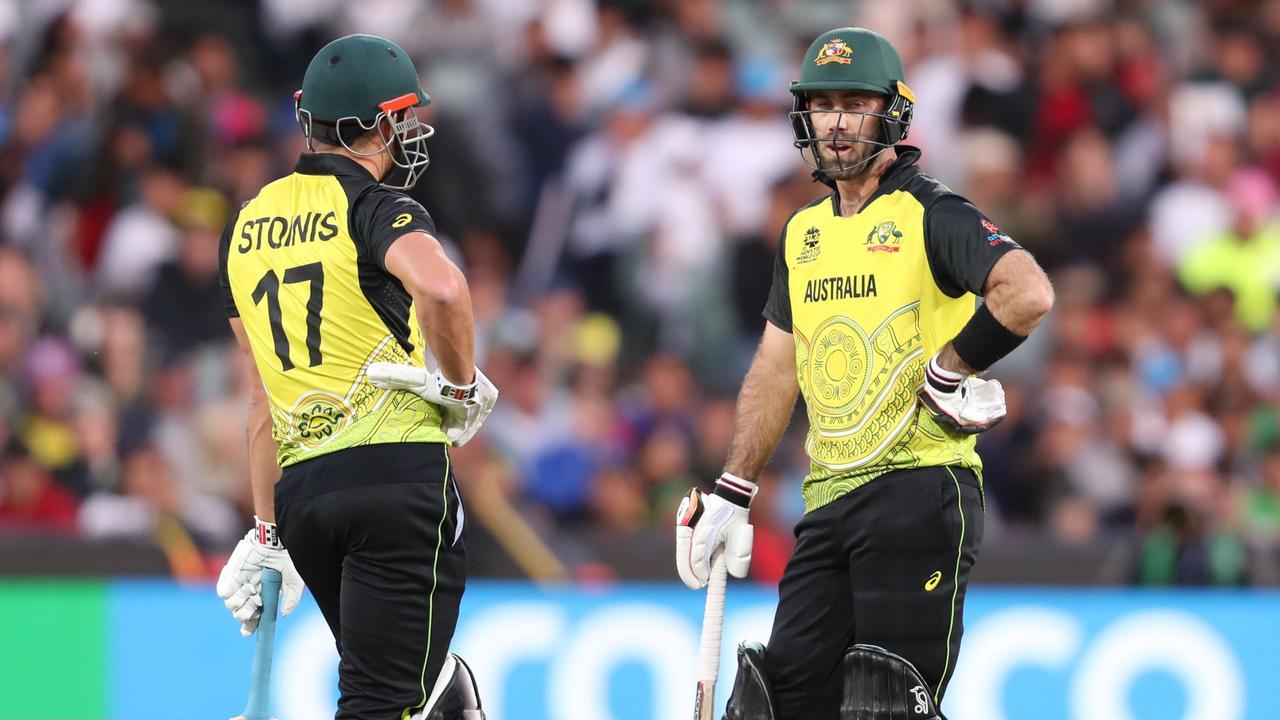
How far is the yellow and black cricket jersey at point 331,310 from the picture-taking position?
19.8ft

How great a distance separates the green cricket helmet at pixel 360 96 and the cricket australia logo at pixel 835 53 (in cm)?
127

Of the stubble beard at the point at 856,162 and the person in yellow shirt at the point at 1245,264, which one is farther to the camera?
the person in yellow shirt at the point at 1245,264

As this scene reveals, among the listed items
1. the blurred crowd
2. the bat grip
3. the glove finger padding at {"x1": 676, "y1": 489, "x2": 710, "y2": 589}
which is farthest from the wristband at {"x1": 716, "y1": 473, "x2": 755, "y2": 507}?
the blurred crowd

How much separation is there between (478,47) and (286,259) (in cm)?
850

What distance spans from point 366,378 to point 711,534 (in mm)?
1333

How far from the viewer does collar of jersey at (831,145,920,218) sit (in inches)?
249

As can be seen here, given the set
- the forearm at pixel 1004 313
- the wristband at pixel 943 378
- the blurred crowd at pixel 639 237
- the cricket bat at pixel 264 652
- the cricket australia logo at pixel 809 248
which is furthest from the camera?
the blurred crowd at pixel 639 237

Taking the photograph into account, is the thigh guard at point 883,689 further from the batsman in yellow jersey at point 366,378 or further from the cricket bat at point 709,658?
the batsman in yellow jersey at point 366,378

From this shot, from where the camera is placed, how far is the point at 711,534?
6.68 m

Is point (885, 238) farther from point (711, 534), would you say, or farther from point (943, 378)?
point (711, 534)

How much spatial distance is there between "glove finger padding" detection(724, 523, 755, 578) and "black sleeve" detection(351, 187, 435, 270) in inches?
58.9

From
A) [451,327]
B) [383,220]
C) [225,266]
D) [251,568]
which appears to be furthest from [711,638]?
[225,266]

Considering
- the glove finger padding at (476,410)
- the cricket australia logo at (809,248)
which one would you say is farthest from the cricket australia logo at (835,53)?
Answer: the glove finger padding at (476,410)

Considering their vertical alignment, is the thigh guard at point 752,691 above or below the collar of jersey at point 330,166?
below
